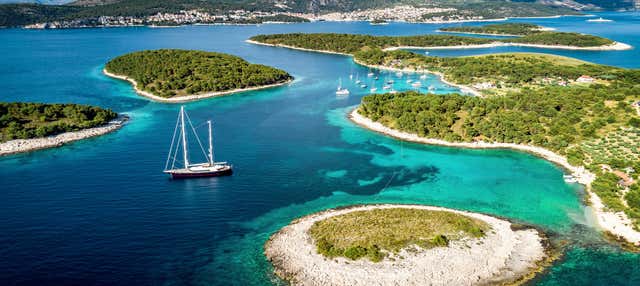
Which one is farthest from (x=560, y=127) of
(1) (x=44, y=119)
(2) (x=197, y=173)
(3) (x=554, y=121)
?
(1) (x=44, y=119)

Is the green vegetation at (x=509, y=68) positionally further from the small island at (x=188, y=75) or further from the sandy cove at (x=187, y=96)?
the sandy cove at (x=187, y=96)

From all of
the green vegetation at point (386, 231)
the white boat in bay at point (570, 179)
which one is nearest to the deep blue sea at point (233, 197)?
the white boat in bay at point (570, 179)

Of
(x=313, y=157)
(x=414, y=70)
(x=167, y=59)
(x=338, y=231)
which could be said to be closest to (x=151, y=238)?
(x=338, y=231)

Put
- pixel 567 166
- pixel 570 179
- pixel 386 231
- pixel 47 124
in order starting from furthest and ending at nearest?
1. pixel 47 124
2. pixel 567 166
3. pixel 570 179
4. pixel 386 231

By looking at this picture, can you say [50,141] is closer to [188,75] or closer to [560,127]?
[188,75]

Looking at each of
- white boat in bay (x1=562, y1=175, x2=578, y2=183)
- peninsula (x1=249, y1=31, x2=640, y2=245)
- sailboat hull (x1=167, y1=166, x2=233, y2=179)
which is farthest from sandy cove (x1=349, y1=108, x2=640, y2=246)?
sailboat hull (x1=167, y1=166, x2=233, y2=179)
